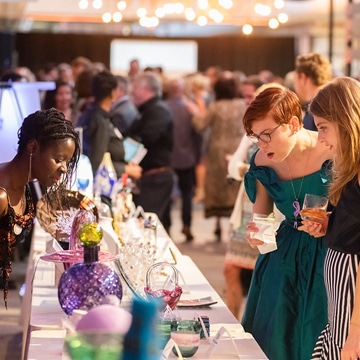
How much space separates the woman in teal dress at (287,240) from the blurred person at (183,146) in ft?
19.8

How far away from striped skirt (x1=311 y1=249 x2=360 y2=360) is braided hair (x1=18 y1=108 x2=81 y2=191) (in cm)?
87

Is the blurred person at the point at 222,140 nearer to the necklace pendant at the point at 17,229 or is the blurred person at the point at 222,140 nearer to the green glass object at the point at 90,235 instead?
the necklace pendant at the point at 17,229

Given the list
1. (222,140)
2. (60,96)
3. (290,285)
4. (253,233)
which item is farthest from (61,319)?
(222,140)

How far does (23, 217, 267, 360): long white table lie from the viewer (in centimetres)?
275

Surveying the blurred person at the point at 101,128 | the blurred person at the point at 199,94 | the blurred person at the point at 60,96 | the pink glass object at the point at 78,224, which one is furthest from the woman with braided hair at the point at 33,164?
the blurred person at the point at 199,94

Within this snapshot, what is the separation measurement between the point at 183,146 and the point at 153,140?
1863 mm

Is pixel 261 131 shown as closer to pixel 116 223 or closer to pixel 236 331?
pixel 236 331

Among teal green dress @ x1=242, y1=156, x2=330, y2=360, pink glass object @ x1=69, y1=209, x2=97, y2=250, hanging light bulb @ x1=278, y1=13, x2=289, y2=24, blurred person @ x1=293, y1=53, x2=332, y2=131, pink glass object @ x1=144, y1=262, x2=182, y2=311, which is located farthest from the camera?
hanging light bulb @ x1=278, y1=13, x2=289, y2=24

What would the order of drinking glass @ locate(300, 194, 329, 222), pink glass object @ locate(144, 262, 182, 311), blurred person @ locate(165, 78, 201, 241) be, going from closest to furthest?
1. pink glass object @ locate(144, 262, 182, 311)
2. drinking glass @ locate(300, 194, 329, 222)
3. blurred person @ locate(165, 78, 201, 241)

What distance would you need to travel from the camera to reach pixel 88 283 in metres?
2.49

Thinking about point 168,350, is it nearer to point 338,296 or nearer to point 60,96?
point 338,296

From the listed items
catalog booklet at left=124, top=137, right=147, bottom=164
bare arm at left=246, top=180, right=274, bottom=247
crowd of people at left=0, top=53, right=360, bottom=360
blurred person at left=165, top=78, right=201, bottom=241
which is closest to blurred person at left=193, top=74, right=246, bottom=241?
blurred person at left=165, top=78, right=201, bottom=241

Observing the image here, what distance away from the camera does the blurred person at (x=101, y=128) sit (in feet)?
20.2

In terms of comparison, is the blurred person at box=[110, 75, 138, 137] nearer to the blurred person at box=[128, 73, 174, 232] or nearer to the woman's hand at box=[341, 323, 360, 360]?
the blurred person at box=[128, 73, 174, 232]
